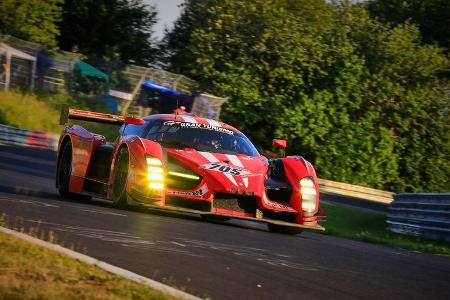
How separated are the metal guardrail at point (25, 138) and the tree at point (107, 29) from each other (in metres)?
17.9

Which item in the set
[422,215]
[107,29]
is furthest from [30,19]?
[422,215]

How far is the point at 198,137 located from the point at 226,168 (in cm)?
112

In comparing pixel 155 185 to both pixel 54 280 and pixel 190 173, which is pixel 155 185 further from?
pixel 54 280

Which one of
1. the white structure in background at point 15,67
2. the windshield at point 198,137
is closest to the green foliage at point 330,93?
the white structure in background at point 15,67

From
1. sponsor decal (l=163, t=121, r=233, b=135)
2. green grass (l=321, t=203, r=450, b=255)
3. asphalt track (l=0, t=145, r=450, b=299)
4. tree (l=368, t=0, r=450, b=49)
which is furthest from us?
tree (l=368, t=0, r=450, b=49)

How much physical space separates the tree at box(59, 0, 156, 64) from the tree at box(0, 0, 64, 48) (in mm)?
4011

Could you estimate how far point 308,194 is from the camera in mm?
11711

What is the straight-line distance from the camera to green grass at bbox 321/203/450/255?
1347 cm

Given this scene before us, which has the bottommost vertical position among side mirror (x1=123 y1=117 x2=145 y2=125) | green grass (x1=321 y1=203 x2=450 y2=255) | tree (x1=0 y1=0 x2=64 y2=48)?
green grass (x1=321 y1=203 x2=450 y2=255)

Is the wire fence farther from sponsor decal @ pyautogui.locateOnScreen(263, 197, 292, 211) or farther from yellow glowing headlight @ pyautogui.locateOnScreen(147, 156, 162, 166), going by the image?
yellow glowing headlight @ pyautogui.locateOnScreen(147, 156, 162, 166)

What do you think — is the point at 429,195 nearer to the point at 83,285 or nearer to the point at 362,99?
the point at 83,285

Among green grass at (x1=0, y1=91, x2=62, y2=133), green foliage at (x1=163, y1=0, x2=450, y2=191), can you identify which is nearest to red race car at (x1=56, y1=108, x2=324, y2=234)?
green grass at (x1=0, y1=91, x2=62, y2=133)

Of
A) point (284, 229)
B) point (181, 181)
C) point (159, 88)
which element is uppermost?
point (159, 88)

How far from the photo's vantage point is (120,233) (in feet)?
27.7
